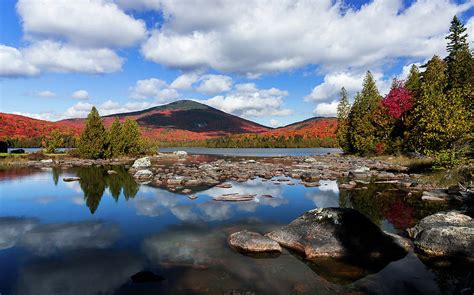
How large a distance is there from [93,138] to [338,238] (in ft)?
193

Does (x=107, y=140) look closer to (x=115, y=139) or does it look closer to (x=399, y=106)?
(x=115, y=139)

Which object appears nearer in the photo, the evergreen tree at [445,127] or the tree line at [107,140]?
the evergreen tree at [445,127]

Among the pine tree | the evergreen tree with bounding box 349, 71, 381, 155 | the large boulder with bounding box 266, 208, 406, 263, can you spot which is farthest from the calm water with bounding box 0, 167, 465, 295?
the evergreen tree with bounding box 349, 71, 381, 155

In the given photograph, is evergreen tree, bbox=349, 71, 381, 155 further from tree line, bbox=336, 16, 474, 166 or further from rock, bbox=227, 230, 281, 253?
rock, bbox=227, 230, 281, 253

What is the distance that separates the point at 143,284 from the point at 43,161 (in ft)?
191

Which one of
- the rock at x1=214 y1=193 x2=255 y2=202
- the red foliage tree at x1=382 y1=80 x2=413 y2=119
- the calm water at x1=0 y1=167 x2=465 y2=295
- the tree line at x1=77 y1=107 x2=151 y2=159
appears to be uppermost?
the red foliage tree at x1=382 y1=80 x2=413 y2=119

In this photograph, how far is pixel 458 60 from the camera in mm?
58281

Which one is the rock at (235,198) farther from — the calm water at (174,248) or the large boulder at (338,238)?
the large boulder at (338,238)

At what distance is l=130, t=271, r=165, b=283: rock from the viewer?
30.3 ft

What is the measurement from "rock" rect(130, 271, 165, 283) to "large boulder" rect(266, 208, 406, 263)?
5380mm

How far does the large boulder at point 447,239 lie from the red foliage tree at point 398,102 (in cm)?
5343

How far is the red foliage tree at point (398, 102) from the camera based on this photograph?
59.2 m

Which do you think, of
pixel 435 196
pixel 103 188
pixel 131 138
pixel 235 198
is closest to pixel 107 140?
pixel 131 138

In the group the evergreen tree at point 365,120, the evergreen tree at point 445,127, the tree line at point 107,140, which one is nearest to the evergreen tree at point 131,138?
the tree line at point 107,140
